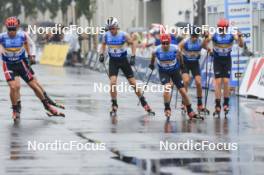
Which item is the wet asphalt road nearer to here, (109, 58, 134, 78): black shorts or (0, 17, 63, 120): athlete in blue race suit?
(0, 17, 63, 120): athlete in blue race suit

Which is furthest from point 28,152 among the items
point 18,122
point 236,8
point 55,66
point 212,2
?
point 55,66

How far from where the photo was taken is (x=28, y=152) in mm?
15273

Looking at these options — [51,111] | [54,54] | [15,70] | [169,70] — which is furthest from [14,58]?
[54,54]

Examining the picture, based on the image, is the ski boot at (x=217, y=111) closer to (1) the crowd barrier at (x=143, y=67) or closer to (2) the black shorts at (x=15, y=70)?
(1) the crowd barrier at (x=143, y=67)

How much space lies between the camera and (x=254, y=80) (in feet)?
90.3

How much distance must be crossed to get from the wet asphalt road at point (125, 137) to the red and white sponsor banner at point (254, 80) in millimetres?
600

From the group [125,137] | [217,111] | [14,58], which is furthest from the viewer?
[217,111]

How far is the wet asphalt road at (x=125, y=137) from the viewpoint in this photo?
13.6 metres

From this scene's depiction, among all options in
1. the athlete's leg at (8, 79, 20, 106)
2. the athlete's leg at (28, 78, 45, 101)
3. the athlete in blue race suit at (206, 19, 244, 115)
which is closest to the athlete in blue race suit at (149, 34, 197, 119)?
the athlete in blue race suit at (206, 19, 244, 115)

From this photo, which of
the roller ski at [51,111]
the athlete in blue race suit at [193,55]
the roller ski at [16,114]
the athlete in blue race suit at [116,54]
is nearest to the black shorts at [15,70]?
the roller ski at [16,114]

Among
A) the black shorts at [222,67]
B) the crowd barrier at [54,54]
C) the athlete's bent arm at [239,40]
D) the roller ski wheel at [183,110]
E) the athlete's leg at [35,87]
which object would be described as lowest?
the crowd barrier at [54,54]

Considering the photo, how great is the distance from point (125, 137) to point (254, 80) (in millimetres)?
10742

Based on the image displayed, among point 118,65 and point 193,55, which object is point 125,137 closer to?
point 118,65

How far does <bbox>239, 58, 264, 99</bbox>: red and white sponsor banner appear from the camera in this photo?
27.0 meters
